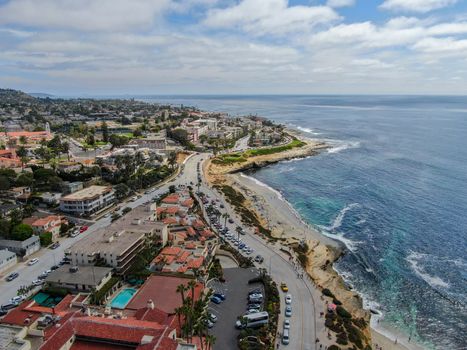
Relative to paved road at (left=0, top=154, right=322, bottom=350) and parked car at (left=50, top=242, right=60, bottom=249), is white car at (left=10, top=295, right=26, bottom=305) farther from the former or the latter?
parked car at (left=50, top=242, right=60, bottom=249)

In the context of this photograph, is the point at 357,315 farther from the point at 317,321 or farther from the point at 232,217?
the point at 232,217

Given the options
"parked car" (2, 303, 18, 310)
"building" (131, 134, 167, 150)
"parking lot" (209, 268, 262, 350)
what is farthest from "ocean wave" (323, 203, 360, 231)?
"building" (131, 134, 167, 150)

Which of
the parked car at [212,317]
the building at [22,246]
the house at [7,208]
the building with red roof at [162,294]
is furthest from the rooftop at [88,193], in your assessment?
the parked car at [212,317]

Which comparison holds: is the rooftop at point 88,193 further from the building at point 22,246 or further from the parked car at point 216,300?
the parked car at point 216,300

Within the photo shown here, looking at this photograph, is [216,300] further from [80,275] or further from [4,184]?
[4,184]

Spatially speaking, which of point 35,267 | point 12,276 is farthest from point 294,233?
point 12,276
